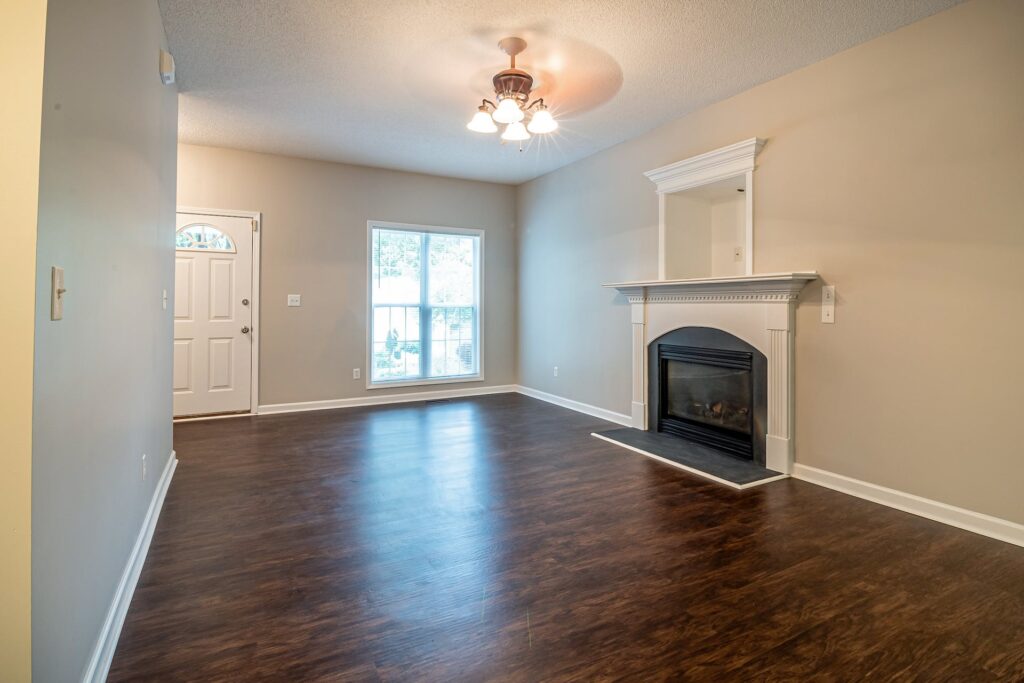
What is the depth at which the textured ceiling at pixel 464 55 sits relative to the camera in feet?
8.86

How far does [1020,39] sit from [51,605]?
4216 mm

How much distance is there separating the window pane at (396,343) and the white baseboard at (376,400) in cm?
24

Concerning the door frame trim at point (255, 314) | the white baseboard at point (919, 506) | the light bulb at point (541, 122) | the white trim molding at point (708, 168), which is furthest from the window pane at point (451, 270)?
the white baseboard at point (919, 506)

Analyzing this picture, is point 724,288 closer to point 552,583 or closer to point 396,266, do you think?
→ point 552,583

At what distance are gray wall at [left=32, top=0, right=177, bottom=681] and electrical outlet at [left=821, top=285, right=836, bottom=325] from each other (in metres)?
3.65

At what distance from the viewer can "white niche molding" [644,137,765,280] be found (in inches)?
163

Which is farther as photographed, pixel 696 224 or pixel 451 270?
pixel 451 270

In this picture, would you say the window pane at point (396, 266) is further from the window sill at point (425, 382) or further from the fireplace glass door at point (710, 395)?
the fireplace glass door at point (710, 395)

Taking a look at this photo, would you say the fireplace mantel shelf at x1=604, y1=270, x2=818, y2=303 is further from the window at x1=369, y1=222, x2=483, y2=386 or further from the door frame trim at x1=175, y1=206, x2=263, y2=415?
the door frame trim at x1=175, y1=206, x2=263, y2=415

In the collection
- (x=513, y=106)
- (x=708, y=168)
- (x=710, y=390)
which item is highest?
(x=513, y=106)

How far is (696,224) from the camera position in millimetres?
4406

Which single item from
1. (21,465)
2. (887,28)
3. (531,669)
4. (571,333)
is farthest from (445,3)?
(571,333)

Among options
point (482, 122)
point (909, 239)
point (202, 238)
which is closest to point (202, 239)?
point (202, 238)

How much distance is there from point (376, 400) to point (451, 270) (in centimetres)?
184
